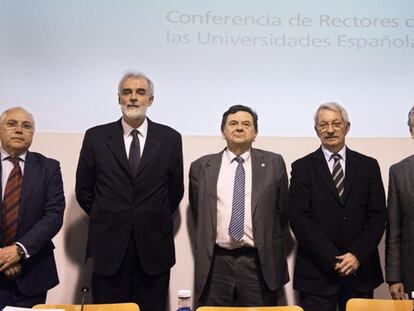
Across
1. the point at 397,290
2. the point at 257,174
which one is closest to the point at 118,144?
the point at 257,174

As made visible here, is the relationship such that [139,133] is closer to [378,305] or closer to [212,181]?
[212,181]

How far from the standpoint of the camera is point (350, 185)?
2.81 m

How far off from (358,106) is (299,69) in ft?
1.56

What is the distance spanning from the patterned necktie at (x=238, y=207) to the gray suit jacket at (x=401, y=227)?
829 millimetres

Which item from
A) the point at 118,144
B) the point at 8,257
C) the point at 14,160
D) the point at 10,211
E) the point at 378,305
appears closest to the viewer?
the point at 378,305

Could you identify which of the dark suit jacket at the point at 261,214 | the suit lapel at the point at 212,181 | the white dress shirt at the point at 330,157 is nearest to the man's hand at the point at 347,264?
the dark suit jacket at the point at 261,214

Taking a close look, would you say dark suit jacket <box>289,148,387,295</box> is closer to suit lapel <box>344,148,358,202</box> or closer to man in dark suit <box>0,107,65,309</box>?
suit lapel <box>344,148,358,202</box>

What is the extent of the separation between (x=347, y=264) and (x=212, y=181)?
34.6 inches

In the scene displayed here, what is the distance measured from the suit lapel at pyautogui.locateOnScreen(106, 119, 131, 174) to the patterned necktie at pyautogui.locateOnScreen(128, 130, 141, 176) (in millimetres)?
35

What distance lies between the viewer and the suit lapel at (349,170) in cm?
281

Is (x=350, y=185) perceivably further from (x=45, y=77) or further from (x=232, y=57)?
(x=45, y=77)

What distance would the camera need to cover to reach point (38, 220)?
2725 millimetres

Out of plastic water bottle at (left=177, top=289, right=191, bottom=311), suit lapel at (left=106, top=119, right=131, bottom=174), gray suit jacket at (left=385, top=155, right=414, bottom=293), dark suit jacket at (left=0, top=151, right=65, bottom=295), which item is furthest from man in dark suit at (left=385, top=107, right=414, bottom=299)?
dark suit jacket at (left=0, top=151, right=65, bottom=295)

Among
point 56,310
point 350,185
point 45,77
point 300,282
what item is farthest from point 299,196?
point 45,77
